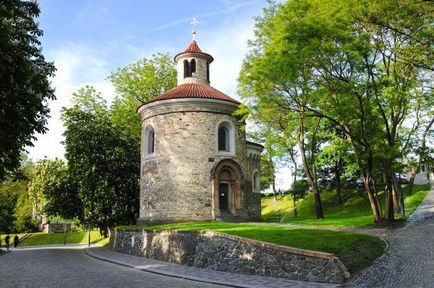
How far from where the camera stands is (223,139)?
2759cm

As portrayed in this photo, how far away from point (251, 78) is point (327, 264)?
10.8m

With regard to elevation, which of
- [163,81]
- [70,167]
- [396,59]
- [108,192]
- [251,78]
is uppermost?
[163,81]

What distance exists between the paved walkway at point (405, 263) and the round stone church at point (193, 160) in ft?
37.2

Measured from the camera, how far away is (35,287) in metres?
11.5

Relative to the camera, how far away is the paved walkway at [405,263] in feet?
34.1

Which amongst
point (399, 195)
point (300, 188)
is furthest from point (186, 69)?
point (300, 188)

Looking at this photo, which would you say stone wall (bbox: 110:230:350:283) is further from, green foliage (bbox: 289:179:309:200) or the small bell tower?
green foliage (bbox: 289:179:309:200)

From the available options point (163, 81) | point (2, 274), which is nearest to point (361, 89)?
point (2, 274)

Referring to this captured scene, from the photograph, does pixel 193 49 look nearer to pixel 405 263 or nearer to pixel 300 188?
pixel 300 188

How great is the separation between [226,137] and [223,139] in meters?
0.26

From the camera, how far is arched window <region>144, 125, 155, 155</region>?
28.0m

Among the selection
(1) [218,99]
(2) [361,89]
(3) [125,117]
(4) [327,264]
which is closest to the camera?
(4) [327,264]

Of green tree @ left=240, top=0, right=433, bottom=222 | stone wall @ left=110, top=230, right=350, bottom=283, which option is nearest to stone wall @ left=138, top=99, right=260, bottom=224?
stone wall @ left=110, top=230, right=350, bottom=283

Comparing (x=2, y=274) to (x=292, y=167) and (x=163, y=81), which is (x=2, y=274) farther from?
(x=292, y=167)
